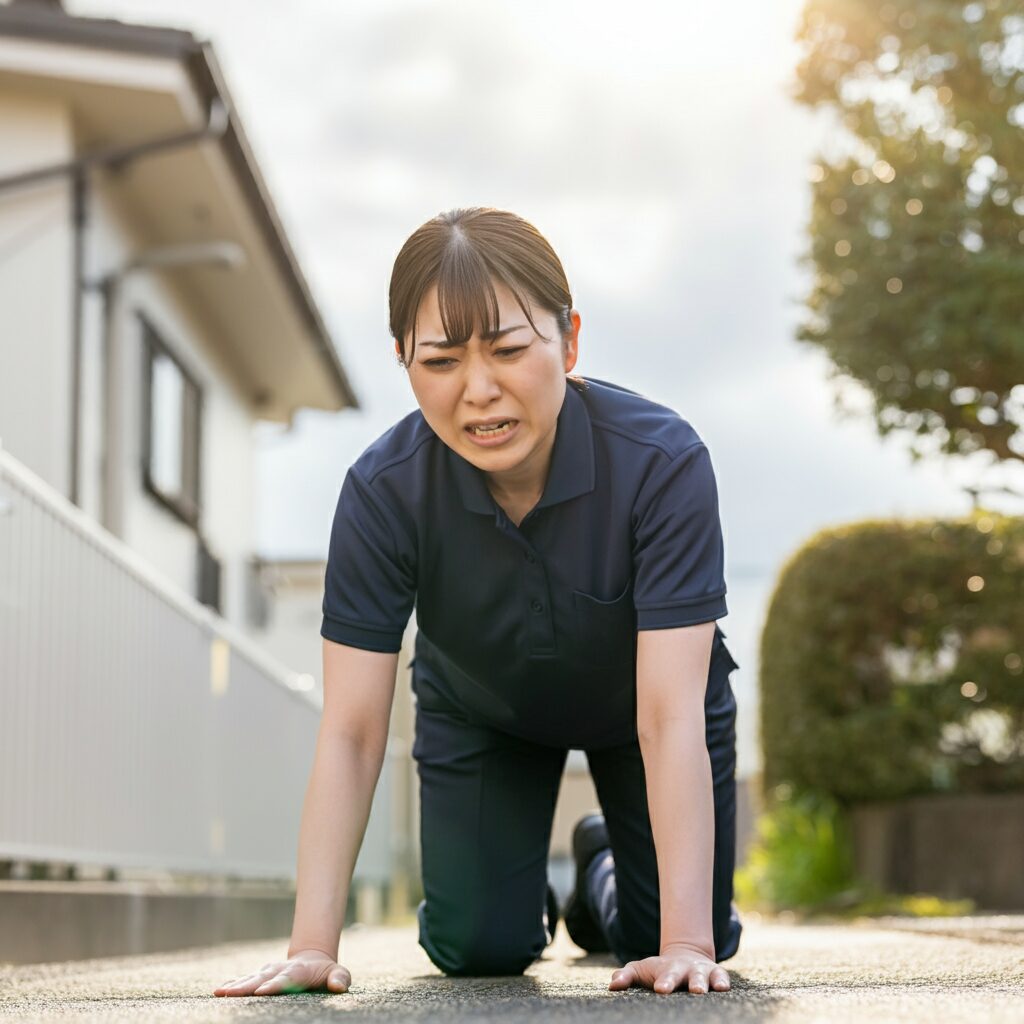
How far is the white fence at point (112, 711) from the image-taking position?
4.72 meters

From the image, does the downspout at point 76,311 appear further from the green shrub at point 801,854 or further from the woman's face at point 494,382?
the woman's face at point 494,382

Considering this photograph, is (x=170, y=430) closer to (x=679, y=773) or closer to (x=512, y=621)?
(x=512, y=621)

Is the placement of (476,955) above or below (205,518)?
below

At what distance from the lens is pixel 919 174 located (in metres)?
8.04

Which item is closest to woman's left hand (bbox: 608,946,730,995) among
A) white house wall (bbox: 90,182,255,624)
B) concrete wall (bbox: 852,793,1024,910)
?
concrete wall (bbox: 852,793,1024,910)

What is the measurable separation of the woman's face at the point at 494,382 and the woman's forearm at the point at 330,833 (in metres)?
0.56

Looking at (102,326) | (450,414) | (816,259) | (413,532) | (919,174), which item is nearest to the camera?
(450,414)

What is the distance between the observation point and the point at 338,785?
9.14 ft

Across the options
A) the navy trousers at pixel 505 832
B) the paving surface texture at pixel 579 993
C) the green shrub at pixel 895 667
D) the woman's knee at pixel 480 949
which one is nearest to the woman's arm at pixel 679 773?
the paving surface texture at pixel 579 993

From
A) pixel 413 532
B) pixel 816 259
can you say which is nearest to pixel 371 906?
pixel 816 259

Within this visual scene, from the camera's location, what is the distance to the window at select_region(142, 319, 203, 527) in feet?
35.4

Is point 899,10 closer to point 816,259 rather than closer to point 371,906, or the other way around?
point 816,259

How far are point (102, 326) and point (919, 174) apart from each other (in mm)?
4890

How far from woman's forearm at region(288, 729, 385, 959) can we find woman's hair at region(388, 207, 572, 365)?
697 mm
